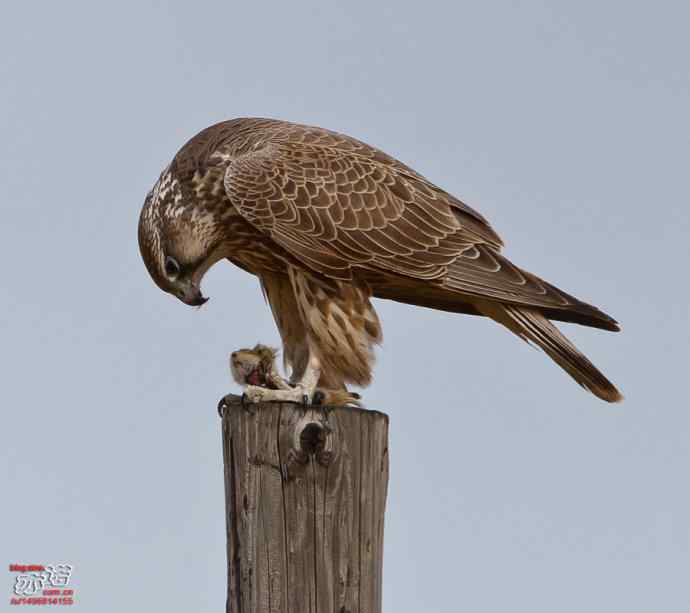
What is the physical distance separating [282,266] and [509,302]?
4.17ft

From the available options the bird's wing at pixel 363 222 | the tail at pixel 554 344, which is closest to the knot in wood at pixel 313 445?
the bird's wing at pixel 363 222

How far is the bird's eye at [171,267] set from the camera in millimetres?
6156

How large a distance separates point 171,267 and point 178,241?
14 centimetres

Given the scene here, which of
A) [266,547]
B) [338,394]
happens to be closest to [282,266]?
[338,394]

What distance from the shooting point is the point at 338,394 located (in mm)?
5891

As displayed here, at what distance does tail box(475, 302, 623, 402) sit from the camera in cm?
630

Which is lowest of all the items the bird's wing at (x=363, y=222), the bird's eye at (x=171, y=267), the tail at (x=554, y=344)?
the tail at (x=554, y=344)

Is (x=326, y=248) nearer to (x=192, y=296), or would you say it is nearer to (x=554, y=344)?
(x=192, y=296)

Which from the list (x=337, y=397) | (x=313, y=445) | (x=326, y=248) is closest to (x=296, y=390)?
(x=337, y=397)

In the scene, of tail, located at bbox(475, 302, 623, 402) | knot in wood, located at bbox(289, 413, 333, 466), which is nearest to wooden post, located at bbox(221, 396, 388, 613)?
knot in wood, located at bbox(289, 413, 333, 466)

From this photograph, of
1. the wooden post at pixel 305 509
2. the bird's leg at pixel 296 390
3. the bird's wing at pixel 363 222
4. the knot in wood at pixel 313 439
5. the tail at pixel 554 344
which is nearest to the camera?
the wooden post at pixel 305 509

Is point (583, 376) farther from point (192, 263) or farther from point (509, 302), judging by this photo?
point (192, 263)

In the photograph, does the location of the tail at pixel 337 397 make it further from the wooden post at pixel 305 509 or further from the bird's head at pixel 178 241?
the wooden post at pixel 305 509

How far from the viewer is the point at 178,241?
242 inches
